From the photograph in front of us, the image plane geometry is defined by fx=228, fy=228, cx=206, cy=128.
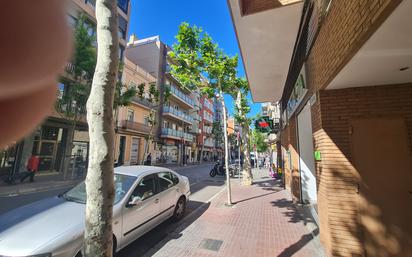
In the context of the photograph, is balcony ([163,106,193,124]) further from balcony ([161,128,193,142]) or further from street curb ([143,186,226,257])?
street curb ([143,186,226,257])

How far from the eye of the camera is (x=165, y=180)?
589 cm

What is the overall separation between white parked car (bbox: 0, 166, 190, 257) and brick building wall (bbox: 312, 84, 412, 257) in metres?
3.49

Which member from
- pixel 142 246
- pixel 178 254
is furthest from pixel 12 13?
pixel 142 246

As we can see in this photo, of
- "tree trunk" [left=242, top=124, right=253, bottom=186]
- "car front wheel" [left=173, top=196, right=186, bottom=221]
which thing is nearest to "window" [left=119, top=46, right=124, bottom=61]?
"tree trunk" [left=242, top=124, right=253, bottom=186]

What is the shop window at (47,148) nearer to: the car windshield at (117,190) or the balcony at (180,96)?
the car windshield at (117,190)

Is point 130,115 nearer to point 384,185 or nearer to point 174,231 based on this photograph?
point 174,231

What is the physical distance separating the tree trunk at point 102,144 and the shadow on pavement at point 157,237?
2292 mm

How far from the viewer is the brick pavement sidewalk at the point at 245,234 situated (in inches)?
174

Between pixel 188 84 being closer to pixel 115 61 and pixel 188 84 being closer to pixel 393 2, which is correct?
pixel 115 61

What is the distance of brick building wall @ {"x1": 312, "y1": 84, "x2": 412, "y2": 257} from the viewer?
3.77m

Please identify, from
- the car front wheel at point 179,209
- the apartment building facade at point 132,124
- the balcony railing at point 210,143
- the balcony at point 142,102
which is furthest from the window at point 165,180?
the balcony railing at point 210,143

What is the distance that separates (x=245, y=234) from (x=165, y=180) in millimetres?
2342

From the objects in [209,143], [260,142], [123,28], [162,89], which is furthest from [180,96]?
[209,143]

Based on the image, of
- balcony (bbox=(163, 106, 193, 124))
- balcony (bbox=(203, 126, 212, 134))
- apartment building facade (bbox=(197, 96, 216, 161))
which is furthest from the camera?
balcony (bbox=(203, 126, 212, 134))
